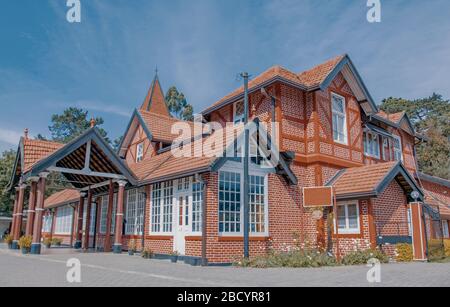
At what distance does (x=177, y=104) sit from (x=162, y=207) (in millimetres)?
40660

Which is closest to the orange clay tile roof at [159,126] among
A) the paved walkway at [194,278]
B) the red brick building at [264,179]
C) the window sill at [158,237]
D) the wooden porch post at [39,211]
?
the red brick building at [264,179]

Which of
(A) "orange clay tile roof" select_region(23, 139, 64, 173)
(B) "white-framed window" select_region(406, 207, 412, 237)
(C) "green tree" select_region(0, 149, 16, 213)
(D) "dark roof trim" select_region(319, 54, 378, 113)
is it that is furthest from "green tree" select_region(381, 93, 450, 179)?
(C) "green tree" select_region(0, 149, 16, 213)

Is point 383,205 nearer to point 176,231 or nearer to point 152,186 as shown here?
point 176,231

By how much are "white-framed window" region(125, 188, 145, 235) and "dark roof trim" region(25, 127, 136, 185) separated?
1286mm

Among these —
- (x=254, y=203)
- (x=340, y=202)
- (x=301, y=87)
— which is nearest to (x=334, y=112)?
(x=301, y=87)

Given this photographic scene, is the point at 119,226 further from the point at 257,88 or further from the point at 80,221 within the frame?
the point at 257,88

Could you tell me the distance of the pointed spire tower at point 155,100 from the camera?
1230 inches

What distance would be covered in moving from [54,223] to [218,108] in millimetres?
17765

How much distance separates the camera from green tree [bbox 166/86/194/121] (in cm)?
5388

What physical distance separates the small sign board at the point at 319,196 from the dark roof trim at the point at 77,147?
6839mm

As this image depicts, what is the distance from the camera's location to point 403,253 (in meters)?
14.3

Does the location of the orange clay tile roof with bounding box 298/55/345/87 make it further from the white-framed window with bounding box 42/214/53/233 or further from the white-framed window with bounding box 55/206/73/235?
the white-framed window with bounding box 42/214/53/233

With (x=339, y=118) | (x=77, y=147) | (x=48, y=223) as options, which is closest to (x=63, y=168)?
(x=77, y=147)
